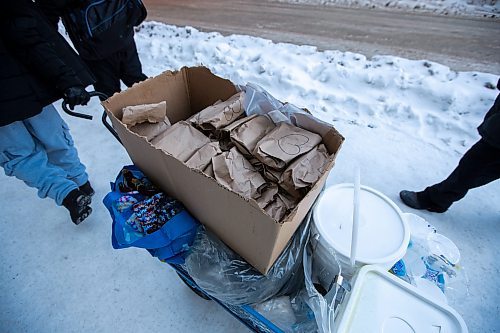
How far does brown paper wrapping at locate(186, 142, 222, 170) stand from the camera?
801 millimetres

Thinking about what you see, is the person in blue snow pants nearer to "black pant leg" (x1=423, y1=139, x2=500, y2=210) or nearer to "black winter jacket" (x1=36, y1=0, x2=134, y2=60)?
"black winter jacket" (x1=36, y1=0, x2=134, y2=60)

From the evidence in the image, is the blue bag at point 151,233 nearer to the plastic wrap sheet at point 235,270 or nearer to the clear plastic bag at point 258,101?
the plastic wrap sheet at point 235,270

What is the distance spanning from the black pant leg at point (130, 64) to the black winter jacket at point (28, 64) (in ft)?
2.17

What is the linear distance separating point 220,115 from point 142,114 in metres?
0.27

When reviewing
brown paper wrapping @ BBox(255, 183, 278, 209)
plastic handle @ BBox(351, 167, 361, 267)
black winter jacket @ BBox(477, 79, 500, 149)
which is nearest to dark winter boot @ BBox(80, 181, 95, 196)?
brown paper wrapping @ BBox(255, 183, 278, 209)

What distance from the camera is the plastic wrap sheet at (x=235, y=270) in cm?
87

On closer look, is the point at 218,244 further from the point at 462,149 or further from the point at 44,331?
the point at 462,149

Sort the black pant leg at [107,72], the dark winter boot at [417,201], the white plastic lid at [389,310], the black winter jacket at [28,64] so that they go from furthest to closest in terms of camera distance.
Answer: the black pant leg at [107,72]
the dark winter boot at [417,201]
the black winter jacket at [28,64]
the white plastic lid at [389,310]

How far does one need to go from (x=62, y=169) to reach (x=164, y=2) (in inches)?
246

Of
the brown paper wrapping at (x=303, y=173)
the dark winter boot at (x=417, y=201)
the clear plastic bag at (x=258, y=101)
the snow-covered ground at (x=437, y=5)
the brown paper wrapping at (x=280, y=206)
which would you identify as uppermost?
the snow-covered ground at (x=437, y=5)

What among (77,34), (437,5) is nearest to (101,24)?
(77,34)

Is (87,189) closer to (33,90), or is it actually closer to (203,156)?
(33,90)

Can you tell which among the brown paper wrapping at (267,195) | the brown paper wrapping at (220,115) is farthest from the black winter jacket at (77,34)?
the brown paper wrapping at (267,195)

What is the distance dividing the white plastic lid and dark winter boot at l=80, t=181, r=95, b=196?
1719 mm
